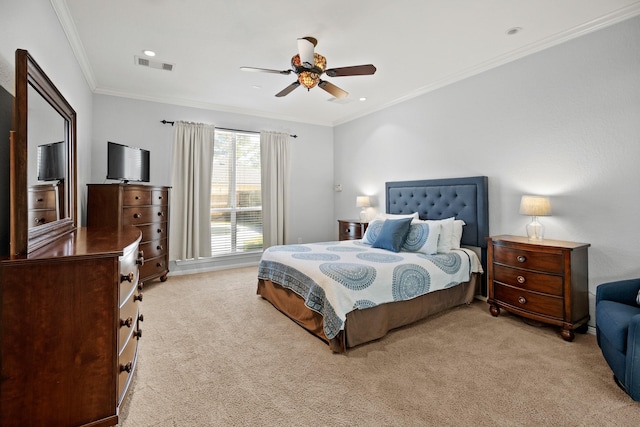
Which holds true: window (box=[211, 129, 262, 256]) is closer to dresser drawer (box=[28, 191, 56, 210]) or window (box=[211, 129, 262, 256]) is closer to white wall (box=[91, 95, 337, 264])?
white wall (box=[91, 95, 337, 264])

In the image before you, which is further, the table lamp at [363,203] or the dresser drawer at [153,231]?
the table lamp at [363,203]

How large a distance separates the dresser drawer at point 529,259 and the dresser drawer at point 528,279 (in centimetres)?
5

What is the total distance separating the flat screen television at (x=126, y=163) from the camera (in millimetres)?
3939

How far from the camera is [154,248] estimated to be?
428cm

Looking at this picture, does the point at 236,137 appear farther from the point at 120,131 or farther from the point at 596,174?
the point at 596,174

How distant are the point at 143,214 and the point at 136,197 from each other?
10.0 inches

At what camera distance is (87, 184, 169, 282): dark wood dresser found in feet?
12.2

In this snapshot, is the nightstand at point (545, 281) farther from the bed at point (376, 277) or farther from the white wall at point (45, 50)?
the white wall at point (45, 50)

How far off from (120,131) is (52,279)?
3.82 metres

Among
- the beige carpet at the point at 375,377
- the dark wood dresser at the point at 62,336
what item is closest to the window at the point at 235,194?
the beige carpet at the point at 375,377

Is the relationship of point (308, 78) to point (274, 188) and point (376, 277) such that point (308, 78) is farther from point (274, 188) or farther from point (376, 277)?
point (274, 188)

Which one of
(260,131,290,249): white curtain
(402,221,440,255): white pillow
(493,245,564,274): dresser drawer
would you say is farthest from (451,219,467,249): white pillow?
(260,131,290,249): white curtain

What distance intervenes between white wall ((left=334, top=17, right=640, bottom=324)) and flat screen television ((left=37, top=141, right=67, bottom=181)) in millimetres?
4068

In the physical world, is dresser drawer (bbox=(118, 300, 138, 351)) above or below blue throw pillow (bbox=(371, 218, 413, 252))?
below
